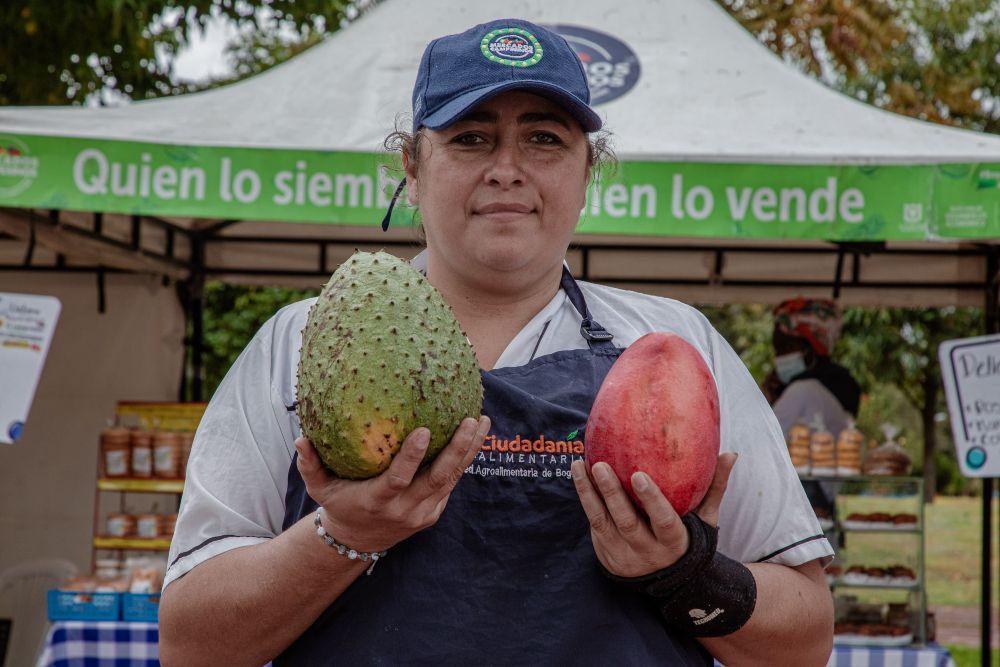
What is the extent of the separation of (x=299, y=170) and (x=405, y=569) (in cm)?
341

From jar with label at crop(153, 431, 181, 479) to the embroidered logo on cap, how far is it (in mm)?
4528

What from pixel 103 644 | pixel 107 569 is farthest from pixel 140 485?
pixel 103 644

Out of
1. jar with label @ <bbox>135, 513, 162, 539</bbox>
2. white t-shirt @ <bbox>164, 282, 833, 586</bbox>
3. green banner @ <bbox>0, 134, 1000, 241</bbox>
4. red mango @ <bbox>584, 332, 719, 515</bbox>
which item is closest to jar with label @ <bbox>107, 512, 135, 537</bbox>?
jar with label @ <bbox>135, 513, 162, 539</bbox>

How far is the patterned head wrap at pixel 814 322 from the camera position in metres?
6.98

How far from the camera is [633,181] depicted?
4801 mm

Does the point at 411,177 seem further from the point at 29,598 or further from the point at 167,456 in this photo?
the point at 29,598

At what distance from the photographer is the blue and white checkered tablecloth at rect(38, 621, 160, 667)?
4980 millimetres

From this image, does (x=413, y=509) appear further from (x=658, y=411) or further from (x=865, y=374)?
(x=865, y=374)

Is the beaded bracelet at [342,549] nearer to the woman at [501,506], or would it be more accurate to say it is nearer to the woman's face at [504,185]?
the woman at [501,506]

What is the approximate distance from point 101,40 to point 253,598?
7.97 meters

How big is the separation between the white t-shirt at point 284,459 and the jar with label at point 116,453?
4.36 metres

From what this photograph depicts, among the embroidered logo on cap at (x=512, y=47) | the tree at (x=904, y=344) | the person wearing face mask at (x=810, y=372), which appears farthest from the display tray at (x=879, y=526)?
the tree at (x=904, y=344)

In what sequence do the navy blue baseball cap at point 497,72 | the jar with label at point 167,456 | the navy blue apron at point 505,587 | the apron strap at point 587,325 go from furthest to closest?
the jar with label at point 167,456 → the apron strap at point 587,325 → the navy blue baseball cap at point 497,72 → the navy blue apron at point 505,587

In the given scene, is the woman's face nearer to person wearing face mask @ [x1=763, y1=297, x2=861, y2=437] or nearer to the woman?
the woman
